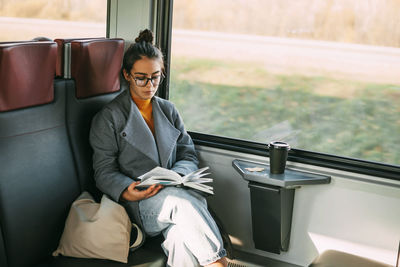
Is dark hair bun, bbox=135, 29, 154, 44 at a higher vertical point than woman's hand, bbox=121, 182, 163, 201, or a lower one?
higher

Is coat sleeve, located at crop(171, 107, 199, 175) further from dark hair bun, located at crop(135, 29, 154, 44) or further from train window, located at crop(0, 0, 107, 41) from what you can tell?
train window, located at crop(0, 0, 107, 41)

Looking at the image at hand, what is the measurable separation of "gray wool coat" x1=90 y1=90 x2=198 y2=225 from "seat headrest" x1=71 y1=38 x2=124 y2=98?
0.42ft

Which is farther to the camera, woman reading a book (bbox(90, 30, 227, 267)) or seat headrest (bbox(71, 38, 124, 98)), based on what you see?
seat headrest (bbox(71, 38, 124, 98))

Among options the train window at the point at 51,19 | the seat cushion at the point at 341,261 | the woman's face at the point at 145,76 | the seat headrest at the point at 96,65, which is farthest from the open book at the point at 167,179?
the train window at the point at 51,19

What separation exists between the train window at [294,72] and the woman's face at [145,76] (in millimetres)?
587

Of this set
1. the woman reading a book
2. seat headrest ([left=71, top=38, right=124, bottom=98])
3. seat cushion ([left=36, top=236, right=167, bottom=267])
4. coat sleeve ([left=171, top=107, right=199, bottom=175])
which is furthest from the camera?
coat sleeve ([left=171, top=107, right=199, bottom=175])

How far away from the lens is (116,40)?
8.49ft

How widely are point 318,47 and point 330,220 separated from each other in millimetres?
978

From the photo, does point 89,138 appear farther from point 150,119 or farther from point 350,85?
point 350,85

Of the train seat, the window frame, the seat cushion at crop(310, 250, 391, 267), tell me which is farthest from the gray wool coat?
the seat cushion at crop(310, 250, 391, 267)

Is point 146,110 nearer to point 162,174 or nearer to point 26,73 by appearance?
point 162,174

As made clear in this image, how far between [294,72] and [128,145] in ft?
3.42

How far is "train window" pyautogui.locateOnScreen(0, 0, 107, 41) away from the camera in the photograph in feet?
8.71

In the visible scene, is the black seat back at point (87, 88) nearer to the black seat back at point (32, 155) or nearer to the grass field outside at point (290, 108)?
the black seat back at point (32, 155)
